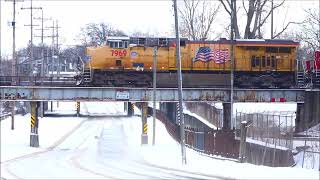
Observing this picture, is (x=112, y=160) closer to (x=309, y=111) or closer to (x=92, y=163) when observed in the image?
(x=92, y=163)

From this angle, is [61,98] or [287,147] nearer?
[287,147]

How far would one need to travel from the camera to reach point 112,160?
1130 inches

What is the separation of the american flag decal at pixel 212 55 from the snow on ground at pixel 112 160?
22.5 ft

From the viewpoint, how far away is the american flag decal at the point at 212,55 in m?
40.8

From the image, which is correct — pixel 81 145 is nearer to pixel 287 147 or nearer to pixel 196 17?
pixel 287 147

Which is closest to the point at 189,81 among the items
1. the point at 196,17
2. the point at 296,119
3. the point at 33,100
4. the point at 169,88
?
the point at 169,88

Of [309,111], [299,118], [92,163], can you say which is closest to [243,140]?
[92,163]

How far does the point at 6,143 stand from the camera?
133 feet

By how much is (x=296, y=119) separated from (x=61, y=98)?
52.7 ft

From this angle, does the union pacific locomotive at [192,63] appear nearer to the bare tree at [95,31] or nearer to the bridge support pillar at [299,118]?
the bridge support pillar at [299,118]

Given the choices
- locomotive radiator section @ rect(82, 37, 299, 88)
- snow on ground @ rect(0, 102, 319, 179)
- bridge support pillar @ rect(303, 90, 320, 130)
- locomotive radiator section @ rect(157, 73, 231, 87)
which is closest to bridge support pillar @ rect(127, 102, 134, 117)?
snow on ground @ rect(0, 102, 319, 179)

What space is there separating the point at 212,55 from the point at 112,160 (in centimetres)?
1529

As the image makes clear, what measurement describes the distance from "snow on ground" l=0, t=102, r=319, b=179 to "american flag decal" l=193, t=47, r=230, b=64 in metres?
6.85

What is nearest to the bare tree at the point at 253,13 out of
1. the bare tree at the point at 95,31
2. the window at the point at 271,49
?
the window at the point at 271,49
